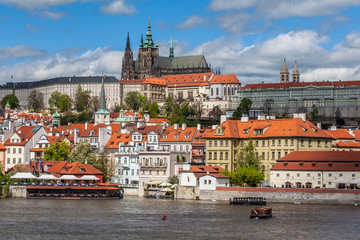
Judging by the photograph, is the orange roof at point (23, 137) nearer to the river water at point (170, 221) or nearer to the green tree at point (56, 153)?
the green tree at point (56, 153)

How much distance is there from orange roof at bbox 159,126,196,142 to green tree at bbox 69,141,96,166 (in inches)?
412

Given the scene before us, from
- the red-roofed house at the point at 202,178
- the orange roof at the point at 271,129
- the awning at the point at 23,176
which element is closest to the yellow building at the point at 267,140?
the orange roof at the point at 271,129

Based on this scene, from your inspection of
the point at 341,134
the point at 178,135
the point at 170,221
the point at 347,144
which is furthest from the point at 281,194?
the point at 341,134

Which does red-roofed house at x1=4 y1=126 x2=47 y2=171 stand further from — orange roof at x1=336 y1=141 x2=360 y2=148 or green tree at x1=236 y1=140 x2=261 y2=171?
orange roof at x1=336 y1=141 x2=360 y2=148

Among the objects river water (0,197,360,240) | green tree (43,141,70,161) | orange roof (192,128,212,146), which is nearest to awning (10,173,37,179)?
river water (0,197,360,240)

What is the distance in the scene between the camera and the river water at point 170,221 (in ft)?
189

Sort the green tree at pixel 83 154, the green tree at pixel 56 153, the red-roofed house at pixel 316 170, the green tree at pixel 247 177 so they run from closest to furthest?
the red-roofed house at pixel 316 170 < the green tree at pixel 247 177 < the green tree at pixel 83 154 < the green tree at pixel 56 153

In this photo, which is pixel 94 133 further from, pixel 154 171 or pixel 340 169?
pixel 340 169

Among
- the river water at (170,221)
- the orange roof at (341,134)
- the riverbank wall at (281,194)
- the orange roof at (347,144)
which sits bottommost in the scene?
the river water at (170,221)

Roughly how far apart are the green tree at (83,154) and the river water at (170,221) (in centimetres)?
2011

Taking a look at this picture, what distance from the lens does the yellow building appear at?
320ft

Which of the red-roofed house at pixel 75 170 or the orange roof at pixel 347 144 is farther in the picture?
the orange roof at pixel 347 144

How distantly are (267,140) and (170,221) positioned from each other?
122 feet

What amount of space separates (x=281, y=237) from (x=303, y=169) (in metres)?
32.5
